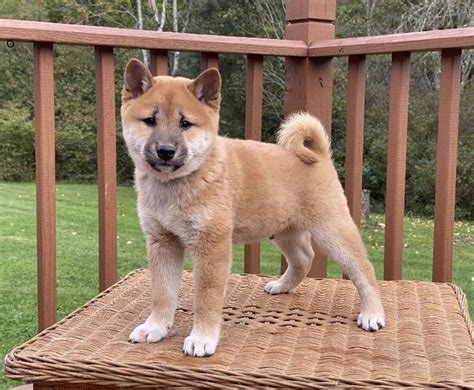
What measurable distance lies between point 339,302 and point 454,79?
3.02 ft

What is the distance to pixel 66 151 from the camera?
1161 centimetres

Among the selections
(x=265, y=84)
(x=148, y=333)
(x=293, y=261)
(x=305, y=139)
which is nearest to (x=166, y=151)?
(x=148, y=333)

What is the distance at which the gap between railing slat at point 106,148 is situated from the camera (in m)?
2.39

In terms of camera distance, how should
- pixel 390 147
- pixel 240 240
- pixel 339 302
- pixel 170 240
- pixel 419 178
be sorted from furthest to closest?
1. pixel 419 178
2. pixel 390 147
3. pixel 339 302
4. pixel 240 240
5. pixel 170 240

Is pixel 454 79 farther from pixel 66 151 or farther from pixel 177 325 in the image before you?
pixel 66 151

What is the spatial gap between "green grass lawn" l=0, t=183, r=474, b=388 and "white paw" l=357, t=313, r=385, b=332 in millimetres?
2508

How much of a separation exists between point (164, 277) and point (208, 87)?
0.58 metres

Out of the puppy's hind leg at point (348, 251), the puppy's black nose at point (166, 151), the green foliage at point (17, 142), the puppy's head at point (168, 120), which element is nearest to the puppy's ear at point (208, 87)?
the puppy's head at point (168, 120)

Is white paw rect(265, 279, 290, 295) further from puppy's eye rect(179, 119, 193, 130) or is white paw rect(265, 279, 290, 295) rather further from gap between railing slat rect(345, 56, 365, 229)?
puppy's eye rect(179, 119, 193, 130)

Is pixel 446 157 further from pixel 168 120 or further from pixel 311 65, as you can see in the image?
pixel 168 120

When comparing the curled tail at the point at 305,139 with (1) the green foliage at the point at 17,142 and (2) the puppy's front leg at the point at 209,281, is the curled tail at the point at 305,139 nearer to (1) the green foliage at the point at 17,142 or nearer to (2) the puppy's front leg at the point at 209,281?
(2) the puppy's front leg at the point at 209,281

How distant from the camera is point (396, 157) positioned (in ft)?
8.38

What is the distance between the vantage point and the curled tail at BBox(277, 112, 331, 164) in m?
2.17

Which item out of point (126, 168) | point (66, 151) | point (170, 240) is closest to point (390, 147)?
point (170, 240)
